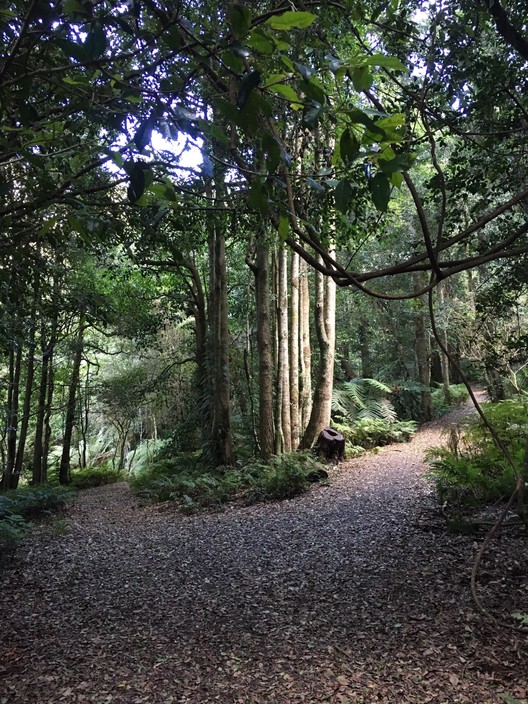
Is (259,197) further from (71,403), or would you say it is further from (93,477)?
(93,477)

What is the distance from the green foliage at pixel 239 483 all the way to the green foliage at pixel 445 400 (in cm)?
868

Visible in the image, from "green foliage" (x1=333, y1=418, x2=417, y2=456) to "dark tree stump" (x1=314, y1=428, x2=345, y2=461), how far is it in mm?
702

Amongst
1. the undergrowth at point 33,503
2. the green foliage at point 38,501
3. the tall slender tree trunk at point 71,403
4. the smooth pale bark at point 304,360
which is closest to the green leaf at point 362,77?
the undergrowth at point 33,503

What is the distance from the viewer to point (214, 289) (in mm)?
10898

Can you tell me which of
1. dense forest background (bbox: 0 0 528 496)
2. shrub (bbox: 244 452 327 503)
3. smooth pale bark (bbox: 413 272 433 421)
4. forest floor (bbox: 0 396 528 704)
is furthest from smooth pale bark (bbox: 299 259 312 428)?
forest floor (bbox: 0 396 528 704)

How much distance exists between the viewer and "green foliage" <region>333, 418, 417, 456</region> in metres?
11.5

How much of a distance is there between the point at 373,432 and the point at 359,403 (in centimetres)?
140

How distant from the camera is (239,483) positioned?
347 inches

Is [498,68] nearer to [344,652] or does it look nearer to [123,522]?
[344,652]

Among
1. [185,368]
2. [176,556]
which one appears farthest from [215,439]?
[185,368]

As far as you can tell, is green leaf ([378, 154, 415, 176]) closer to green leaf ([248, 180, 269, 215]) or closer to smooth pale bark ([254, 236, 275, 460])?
green leaf ([248, 180, 269, 215])

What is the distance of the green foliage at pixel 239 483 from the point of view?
8.05 m

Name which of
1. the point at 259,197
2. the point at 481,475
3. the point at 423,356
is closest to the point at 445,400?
the point at 423,356

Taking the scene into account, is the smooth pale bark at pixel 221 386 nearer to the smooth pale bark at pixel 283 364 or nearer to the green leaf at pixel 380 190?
the smooth pale bark at pixel 283 364
